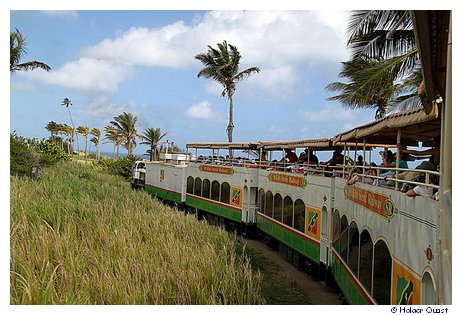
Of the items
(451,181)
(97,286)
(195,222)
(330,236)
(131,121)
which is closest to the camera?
(451,181)

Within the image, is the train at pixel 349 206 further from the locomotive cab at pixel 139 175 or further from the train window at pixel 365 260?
the locomotive cab at pixel 139 175

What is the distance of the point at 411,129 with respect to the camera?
674cm

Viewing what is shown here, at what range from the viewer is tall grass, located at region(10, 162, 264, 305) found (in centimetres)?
588

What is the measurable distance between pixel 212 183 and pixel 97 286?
39.7ft

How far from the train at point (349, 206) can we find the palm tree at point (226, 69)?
7.14 m

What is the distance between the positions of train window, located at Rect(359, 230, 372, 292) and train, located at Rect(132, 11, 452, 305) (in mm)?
15

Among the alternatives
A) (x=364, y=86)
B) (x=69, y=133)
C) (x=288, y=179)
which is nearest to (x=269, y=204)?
(x=288, y=179)

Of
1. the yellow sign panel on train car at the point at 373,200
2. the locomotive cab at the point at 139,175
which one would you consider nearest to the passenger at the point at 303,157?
the yellow sign panel on train car at the point at 373,200

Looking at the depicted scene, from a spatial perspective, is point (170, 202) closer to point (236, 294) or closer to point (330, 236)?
point (330, 236)

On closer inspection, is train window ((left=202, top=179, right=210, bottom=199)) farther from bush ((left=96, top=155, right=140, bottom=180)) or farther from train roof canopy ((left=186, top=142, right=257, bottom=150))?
bush ((left=96, top=155, right=140, bottom=180))

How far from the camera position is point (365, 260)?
672cm

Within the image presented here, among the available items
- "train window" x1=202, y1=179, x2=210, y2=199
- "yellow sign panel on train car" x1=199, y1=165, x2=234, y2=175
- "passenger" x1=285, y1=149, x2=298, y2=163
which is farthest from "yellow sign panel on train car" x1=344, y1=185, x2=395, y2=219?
"train window" x1=202, y1=179, x2=210, y2=199

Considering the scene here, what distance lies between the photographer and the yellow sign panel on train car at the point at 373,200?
5779 millimetres
